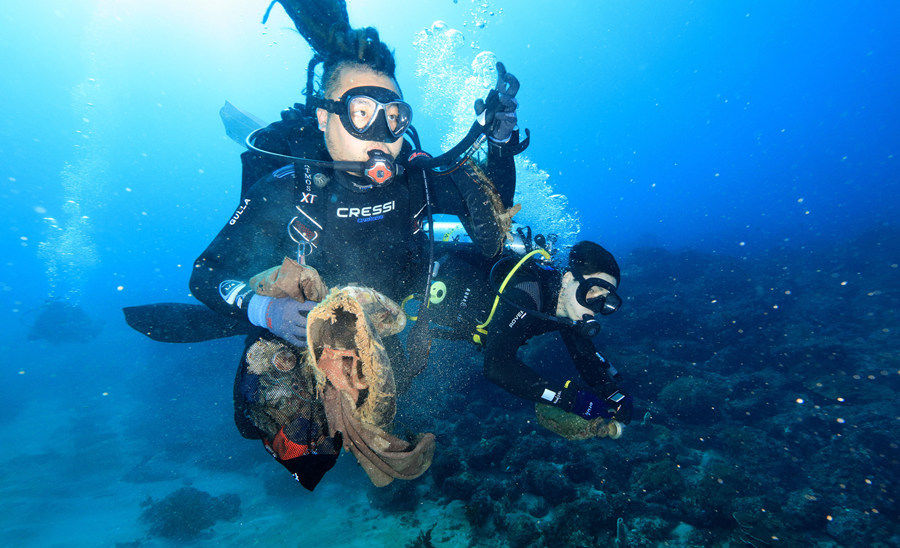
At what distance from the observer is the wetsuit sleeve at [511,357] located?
373 cm

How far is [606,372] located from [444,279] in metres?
A: 2.63

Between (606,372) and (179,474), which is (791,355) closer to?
(606,372)

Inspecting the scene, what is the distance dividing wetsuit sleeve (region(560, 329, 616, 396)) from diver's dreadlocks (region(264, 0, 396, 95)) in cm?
378

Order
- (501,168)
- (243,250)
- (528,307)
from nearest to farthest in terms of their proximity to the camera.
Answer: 1. (243,250)
2. (501,168)
3. (528,307)

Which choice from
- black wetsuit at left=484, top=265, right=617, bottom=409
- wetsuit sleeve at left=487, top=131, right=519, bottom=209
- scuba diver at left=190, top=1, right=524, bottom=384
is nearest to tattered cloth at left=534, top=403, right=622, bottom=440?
black wetsuit at left=484, top=265, right=617, bottom=409

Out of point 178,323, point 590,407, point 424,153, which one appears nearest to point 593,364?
point 590,407

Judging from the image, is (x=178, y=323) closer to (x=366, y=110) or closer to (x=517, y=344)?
(x=366, y=110)

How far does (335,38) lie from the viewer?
2.86 m

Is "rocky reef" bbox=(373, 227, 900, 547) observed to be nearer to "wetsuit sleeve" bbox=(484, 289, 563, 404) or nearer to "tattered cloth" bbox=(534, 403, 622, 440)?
"tattered cloth" bbox=(534, 403, 622, 440)

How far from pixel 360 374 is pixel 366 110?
2245 mm

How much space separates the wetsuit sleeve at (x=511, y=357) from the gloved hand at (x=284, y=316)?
2330mm

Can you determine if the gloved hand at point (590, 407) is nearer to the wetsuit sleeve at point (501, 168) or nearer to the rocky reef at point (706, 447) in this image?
the wetsuit sleeve at point (501, 168)

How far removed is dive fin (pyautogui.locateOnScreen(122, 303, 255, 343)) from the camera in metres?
2.79

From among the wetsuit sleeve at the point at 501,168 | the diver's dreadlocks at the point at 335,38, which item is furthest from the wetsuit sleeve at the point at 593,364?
the diver's dreadlocks at the point at 335,38
